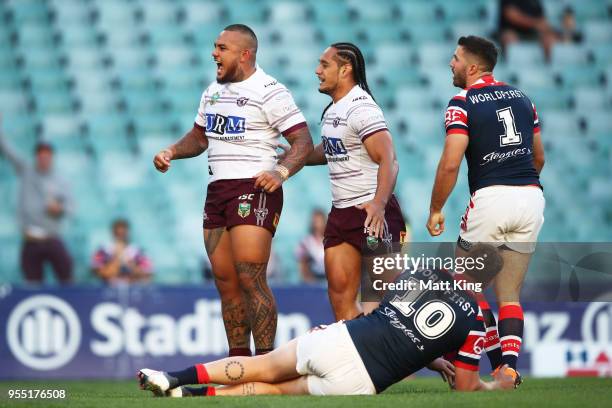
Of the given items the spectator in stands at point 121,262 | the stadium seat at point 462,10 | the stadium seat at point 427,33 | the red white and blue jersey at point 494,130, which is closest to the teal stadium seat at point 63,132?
the spectator in stands at point 121,262

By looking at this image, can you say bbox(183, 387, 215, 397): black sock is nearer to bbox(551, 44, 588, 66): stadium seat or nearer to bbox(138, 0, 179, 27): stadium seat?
bbox(138, 0, 179, 27): stadium seat

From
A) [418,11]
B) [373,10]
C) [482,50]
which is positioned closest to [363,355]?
[482,50]

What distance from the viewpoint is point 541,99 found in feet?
49.1

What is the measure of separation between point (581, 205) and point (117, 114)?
5685 millimetres

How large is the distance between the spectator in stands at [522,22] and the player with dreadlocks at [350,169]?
778 cm

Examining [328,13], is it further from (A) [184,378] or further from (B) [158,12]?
(A) [184,378]

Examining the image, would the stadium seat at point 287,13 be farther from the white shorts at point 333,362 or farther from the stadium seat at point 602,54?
the white shorts at point 333,362

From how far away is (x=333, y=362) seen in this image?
644 cm

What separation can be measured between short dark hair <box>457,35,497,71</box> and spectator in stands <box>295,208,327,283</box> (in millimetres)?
4814

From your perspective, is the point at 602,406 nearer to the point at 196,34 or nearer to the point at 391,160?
the point at 391,160

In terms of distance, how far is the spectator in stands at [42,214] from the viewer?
38.8 ft

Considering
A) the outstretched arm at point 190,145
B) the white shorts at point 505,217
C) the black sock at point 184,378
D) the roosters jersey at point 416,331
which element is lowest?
the black sock at point 184,378

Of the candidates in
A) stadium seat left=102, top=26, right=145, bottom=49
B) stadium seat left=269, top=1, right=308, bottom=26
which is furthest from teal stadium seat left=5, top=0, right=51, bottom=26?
stadium seat left=269, top=1, right=308, bottom=26

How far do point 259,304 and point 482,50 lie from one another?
210 cm
